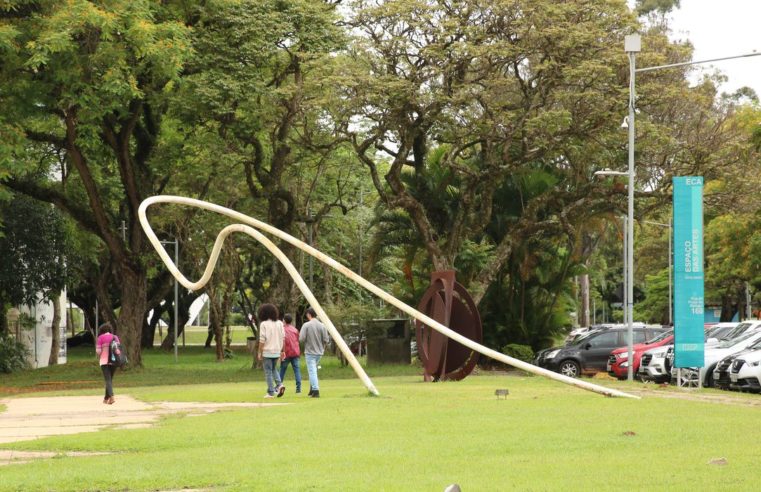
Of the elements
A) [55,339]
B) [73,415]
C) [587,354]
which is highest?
[587,354]

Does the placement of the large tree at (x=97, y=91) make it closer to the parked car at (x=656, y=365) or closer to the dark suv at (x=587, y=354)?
the dark suv at (x=587, y=354)

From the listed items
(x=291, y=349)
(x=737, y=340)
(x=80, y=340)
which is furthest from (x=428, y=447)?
(x=80, y=340)

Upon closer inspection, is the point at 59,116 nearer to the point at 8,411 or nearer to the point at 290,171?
the point at 290,171

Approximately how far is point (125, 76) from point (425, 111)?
27.6 feet

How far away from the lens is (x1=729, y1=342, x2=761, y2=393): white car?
2353cm

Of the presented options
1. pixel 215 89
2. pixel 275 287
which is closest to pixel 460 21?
pixel 215 89

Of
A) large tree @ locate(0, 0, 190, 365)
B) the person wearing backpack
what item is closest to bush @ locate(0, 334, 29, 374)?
large tree @ locate(0, 0, 190, 365)

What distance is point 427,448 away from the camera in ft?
41.5

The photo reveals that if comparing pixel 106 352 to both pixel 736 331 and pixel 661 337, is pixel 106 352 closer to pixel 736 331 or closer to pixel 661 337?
pixel 736 331

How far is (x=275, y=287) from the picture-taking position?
1847 inches

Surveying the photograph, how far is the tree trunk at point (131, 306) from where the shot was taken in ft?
115

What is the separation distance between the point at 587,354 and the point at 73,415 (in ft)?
59.1

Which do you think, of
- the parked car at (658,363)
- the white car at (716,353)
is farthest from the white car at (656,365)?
the white car at (716,353)

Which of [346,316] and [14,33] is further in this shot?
[346,316]
